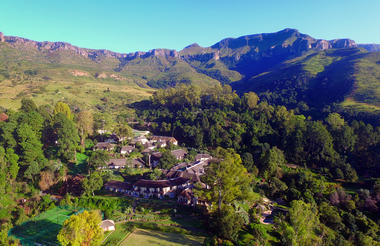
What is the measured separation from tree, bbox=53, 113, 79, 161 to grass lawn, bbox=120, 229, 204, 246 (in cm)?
2480

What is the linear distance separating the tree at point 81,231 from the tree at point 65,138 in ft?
78.3

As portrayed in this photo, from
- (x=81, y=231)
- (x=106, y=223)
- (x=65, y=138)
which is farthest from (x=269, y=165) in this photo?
(x=65, y=138)

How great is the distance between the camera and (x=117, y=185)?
36.1 meters

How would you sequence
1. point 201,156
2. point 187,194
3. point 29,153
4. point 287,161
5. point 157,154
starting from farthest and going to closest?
point 287,161
point 201,156
point 157,154
point 29,153
point 187,194

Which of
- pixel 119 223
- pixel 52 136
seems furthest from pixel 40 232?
pixel 52 136

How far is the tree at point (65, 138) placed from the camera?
4181 centimetres

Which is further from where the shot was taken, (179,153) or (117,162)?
(179,153)

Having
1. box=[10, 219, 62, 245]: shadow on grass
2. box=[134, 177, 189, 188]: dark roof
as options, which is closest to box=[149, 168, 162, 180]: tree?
box=[134, 177, 189, 188]: dark roof

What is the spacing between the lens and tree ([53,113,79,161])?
41.8 meters

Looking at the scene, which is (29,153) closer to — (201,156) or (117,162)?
(117,162)

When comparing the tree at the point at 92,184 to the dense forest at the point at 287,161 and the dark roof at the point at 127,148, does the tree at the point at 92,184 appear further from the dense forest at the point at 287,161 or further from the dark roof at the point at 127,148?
the dense forest at the point at 287,161

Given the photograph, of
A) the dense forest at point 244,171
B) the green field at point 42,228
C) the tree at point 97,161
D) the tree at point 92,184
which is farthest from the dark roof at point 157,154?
the green field at point 42,228

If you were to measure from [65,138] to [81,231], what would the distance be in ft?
88.5

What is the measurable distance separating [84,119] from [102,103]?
1949 inches
